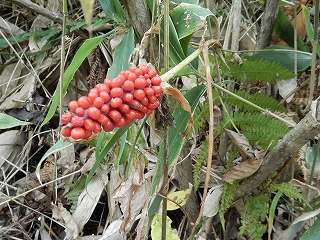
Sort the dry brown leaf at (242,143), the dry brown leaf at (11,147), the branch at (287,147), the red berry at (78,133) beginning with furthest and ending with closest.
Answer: the dry brown leaf at (11,147), the dry brown leaf at (242,143), the branch at (287,147), the red berry at (78,133)

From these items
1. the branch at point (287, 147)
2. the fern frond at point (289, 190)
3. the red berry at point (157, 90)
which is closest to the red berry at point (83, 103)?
the red berry at point (157, 90)

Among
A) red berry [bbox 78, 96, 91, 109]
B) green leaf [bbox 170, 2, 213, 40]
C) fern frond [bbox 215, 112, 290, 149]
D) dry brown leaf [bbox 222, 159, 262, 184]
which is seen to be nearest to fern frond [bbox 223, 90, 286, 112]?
fern frond [bbox 215, 112, 290, 149]

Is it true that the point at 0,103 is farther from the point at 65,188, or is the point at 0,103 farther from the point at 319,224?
the point at 319,224

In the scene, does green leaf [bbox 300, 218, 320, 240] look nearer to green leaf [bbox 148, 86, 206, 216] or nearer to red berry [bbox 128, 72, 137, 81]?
green leaf [bbox 148, 86, 206, 216]

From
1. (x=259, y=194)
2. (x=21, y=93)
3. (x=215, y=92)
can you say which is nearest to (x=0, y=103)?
(x=21, y=93)

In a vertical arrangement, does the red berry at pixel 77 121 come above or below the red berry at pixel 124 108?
above

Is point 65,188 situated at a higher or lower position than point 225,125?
lower

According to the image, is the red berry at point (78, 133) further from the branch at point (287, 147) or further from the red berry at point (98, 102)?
the branch at point (287, 147)
